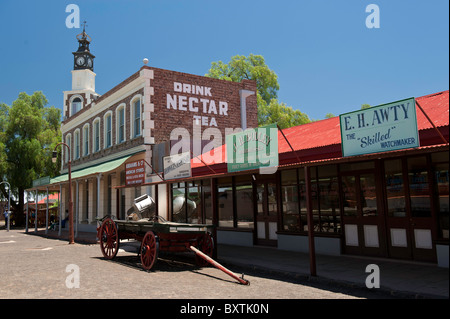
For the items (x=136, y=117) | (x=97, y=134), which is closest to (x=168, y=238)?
(x=136, y=117)

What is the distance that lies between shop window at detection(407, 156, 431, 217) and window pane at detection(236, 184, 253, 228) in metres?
5.67

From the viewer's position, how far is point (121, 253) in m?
13.1

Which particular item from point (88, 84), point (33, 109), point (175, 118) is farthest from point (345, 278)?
point (33, 109)

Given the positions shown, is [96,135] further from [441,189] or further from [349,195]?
[441,189]

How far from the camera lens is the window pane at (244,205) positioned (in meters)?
13.6

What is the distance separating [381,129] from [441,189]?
2.53m

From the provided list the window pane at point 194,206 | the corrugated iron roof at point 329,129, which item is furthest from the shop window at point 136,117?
the corrugated iron roof at point 329,129

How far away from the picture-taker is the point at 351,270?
8211 mm

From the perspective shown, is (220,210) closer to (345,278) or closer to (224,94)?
(345,278)

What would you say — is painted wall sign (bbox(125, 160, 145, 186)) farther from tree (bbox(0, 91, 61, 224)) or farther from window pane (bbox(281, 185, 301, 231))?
tree (bbox(0, 91, 61, 224))

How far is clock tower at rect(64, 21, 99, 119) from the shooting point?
3362 centimetres

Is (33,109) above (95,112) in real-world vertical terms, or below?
above

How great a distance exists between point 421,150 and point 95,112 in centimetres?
2252
